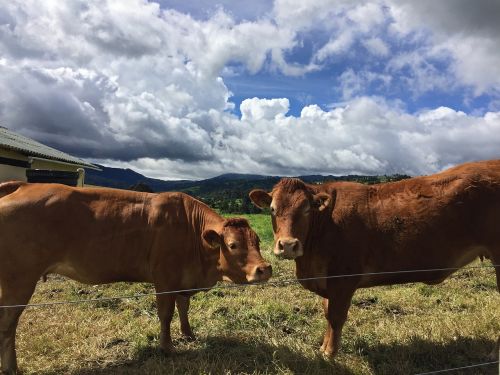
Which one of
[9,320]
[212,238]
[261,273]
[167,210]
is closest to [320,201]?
[261,273]

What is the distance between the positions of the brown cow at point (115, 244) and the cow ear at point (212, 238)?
0.04ft

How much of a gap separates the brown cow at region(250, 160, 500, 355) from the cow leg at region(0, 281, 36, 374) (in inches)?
125

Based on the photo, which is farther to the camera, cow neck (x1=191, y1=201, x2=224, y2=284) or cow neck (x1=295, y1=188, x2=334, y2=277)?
cow neck (x1=191, y1=201, x2=224, y2=284)

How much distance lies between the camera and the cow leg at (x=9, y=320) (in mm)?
4973

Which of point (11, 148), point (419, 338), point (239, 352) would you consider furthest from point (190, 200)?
point (11, 148)

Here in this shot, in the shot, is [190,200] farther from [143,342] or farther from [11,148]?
[11,148]

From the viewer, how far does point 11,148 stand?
20062 mm

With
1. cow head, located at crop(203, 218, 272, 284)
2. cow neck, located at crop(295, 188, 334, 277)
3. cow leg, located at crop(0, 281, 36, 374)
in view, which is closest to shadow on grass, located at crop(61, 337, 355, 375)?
cow leg, located at crop(0, 281, 36, 374)

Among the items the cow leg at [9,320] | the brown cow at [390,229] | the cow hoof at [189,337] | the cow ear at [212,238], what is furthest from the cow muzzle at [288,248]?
the cow leg at [9,320]

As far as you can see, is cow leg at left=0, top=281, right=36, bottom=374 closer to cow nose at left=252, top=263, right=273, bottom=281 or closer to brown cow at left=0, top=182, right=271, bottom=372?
brown cow at left=0, top=182, right=271, bottom=372

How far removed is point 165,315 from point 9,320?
6.06ft

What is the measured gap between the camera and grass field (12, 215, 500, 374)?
5.26m

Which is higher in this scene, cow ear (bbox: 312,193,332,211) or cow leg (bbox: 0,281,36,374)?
cow ear (bbox: 312,193,332,211)

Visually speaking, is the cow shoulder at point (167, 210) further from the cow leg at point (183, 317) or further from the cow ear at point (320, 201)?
the cow ear at point (320, 201)
